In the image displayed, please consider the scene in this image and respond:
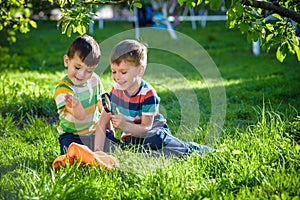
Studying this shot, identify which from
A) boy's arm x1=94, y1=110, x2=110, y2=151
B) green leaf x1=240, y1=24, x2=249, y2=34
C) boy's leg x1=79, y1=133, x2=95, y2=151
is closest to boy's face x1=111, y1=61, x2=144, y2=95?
boy's arm x1=94, y1=110, x2=110, y2=151

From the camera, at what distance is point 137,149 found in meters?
3.10

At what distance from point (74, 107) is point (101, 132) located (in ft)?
0.95

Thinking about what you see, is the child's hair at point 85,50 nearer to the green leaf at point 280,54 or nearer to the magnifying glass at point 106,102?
the magnifying glass at point 106,102

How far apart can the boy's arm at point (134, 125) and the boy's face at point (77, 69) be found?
0.34 meters

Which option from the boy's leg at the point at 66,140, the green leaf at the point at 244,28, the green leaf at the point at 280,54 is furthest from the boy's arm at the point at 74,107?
the green leaf at the point at 280,54

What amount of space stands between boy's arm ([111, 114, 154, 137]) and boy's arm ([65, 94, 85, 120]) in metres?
0.22

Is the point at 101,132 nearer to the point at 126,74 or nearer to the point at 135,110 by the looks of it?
the point at 135,110

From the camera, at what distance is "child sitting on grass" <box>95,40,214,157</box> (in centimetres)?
318

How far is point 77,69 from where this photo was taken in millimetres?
3248

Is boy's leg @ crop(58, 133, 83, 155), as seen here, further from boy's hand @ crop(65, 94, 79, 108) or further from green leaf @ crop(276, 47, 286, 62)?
green leaf @ crop(276, 47, 286, 62)

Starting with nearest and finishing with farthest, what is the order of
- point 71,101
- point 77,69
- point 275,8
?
point 275,8
point 71,101
point 77,69

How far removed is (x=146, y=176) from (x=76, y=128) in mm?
873

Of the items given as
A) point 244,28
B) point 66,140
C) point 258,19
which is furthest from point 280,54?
point 66,140

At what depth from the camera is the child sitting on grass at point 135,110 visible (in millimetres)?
3184
